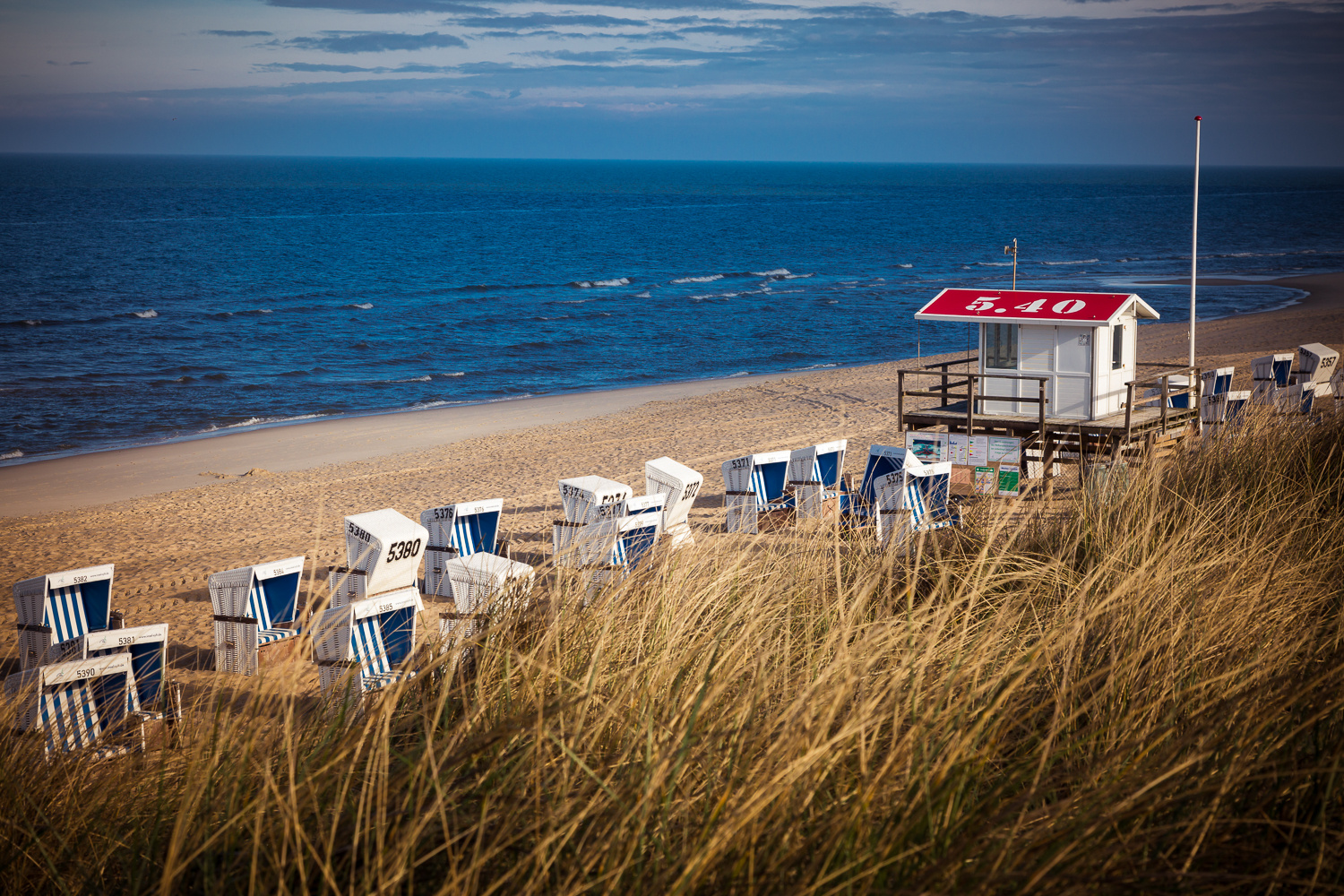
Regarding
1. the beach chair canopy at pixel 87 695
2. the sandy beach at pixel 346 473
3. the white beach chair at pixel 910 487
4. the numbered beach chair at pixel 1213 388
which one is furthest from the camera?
the numbered beach chair at pixel 1213 388

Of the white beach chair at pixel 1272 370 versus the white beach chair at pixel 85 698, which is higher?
the white beach chair at pixel 1272 370

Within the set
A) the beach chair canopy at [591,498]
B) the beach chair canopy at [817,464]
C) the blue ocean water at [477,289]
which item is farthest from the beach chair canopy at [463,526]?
the blue ocean water at [477,289]

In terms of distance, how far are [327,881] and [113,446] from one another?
21644mm

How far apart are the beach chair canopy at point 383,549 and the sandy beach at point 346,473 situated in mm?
978

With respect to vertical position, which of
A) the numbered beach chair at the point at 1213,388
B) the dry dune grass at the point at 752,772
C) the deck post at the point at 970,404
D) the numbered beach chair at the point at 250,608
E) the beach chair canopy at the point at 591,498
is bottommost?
the numbered beach chair at the point at 250,608

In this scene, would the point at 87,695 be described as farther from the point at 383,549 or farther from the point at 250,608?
the point at 383,549

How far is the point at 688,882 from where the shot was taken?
207cm

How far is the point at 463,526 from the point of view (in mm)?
10078

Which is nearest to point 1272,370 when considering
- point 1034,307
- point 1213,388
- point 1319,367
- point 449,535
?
point 1319,367

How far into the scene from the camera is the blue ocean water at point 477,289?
2828 centimetres

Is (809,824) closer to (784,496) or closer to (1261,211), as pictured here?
(784,496)

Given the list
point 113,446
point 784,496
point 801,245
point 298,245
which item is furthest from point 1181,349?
point 298,245

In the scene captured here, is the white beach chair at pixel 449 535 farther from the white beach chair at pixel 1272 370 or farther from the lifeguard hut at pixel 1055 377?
the white beach chair at pixel 1272 370

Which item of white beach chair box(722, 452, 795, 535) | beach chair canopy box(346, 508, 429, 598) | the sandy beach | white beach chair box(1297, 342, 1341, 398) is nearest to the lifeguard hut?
white beach chair box(722, 452, 795, 535)
